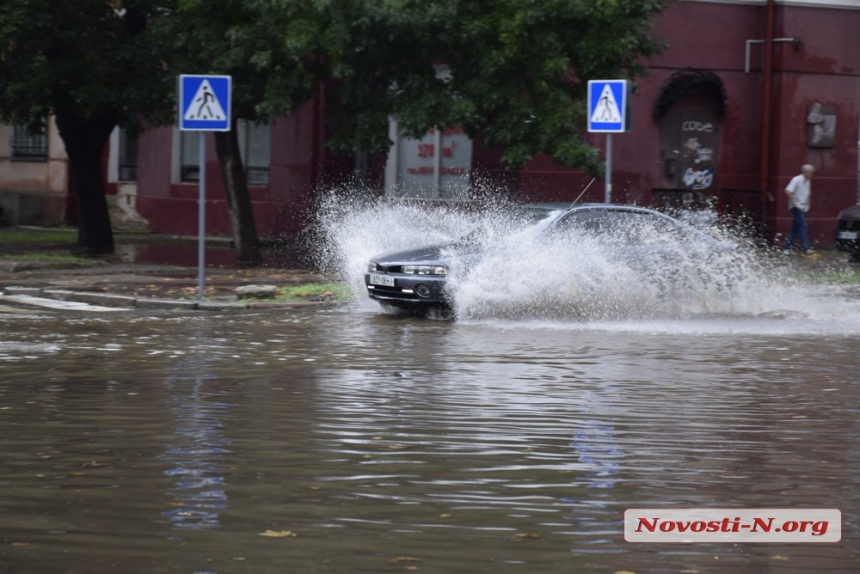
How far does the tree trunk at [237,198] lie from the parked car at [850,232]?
10281 mm

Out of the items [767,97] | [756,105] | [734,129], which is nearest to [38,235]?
[734,129]

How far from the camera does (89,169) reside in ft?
81.9

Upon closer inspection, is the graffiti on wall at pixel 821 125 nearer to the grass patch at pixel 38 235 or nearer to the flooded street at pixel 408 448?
the grass patch at pixel 38 235

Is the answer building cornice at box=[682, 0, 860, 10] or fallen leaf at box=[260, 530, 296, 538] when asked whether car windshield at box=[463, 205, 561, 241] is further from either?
building cornice at box=[682, 0, 860, 10]

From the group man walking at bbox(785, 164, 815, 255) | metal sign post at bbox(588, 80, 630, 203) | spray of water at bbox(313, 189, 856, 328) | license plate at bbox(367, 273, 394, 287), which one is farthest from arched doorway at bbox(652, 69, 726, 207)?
license plate at bbox(367, 273, 394, 287)

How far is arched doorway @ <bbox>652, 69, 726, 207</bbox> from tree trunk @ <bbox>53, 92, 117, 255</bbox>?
10381 millimetres

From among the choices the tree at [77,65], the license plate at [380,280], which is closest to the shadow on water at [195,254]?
the tree at [77,65]

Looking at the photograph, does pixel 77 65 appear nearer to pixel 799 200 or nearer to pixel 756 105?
pixel 799 200

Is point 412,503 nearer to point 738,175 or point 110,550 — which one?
point 110,550

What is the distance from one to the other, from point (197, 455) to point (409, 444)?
3.80 ft

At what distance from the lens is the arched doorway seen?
2736 centimetres

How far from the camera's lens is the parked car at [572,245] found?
1523 cm

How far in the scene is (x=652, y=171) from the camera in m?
27.5

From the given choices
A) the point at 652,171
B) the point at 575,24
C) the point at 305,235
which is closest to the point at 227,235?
the point at 305,235
